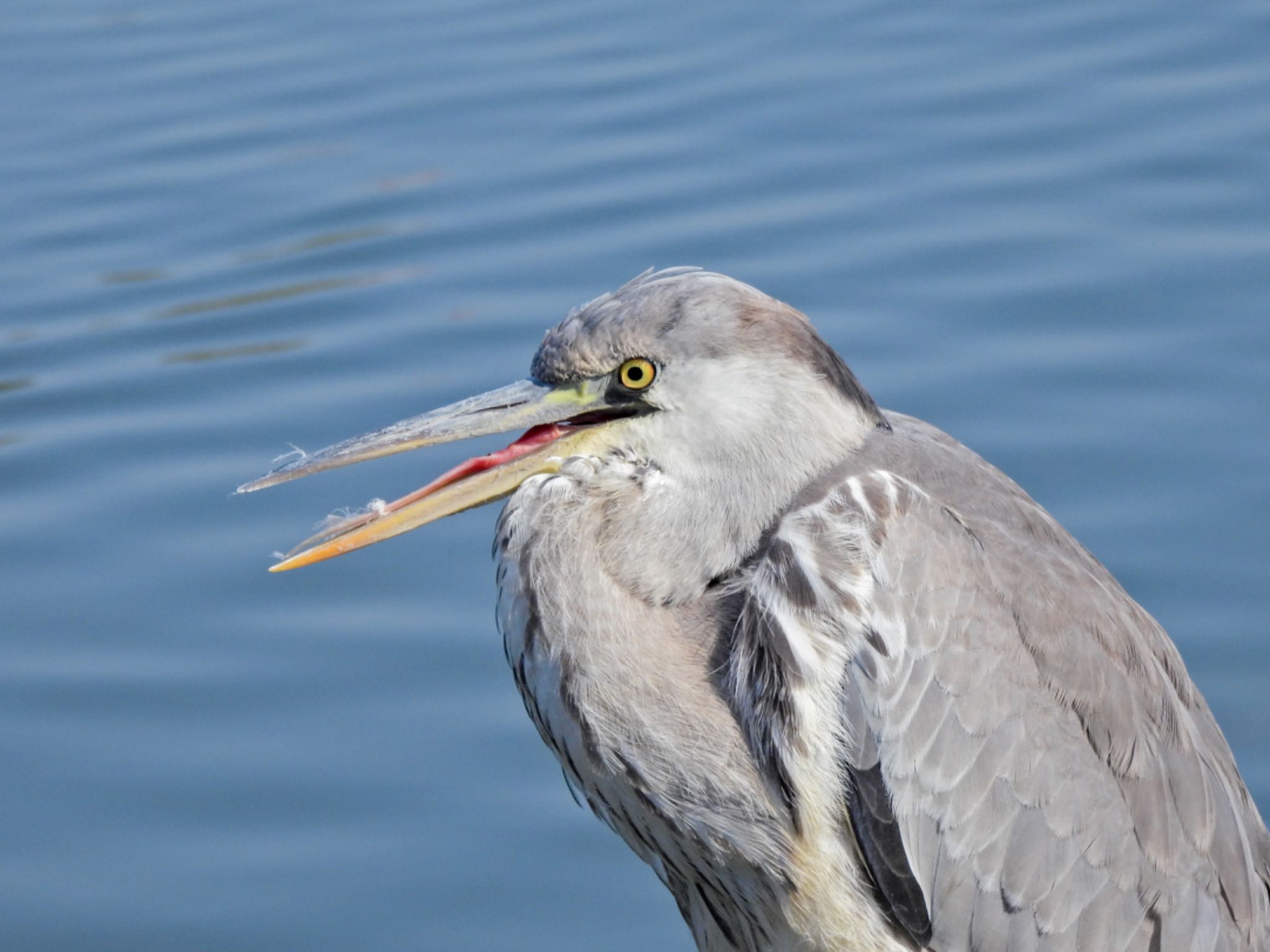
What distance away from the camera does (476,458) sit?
365 centimetres

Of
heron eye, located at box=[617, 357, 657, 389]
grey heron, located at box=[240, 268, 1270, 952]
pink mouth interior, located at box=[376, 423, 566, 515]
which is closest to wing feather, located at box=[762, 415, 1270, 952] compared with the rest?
grey heron, located at box=[240, 268, 1270, 952]

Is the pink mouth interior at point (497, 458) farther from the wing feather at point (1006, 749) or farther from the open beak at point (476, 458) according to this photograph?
the wing feather at point (1006, 749)

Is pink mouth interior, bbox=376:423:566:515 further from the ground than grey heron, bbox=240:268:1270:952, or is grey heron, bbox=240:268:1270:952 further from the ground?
pink mouth interior, bbox=376:423:566:515

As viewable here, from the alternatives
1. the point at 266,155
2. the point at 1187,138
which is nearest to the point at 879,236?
the point at 1187,138

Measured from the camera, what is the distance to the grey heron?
348 centimetres

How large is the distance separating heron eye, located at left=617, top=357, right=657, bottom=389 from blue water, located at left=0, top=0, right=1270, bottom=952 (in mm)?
1570

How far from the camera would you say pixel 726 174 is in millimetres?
7359

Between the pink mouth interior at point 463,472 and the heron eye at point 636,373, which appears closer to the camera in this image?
the heron eye at point 636,373

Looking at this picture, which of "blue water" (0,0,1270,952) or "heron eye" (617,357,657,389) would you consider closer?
"heron eye" (617,357,657,389)

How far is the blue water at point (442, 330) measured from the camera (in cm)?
480

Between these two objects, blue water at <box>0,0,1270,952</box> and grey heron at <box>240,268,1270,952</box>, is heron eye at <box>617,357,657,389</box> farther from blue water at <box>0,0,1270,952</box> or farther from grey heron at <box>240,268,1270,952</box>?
blue water at <box>0,0,1270,952</box>

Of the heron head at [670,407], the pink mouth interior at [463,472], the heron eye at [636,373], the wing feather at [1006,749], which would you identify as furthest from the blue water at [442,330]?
the heron eye at [636,373]

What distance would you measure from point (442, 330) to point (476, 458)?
9.93ft

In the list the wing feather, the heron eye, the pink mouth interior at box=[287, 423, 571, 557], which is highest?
the heron eye
